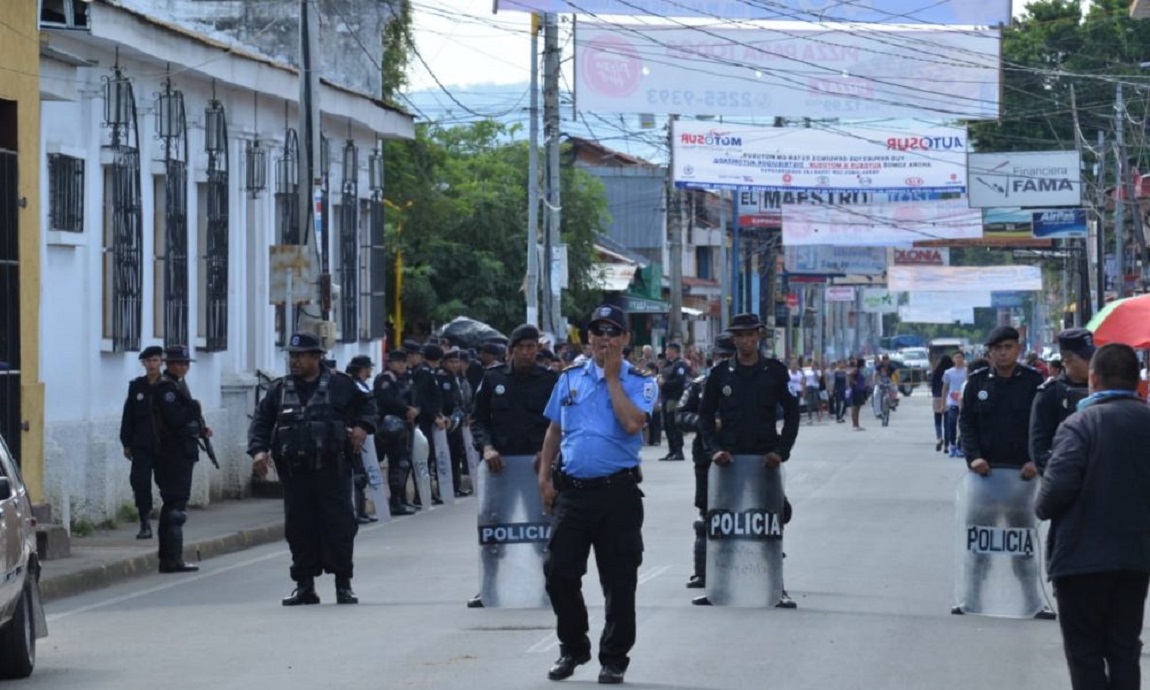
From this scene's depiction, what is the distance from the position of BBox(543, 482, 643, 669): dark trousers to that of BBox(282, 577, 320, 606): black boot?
408 centimetres

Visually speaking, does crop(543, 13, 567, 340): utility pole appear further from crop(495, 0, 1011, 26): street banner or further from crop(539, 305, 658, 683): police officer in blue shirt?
crop(539, 305, 658, 683): police officer in blue shirt

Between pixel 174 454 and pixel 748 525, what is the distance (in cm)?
625

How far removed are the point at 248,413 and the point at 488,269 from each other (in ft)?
67.0

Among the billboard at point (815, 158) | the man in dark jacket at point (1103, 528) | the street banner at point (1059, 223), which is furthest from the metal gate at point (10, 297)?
the street banner at point (1059, 223)

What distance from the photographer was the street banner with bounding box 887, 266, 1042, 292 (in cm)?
6838

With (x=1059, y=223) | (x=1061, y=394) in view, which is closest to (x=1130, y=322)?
(x=1061, y=394)

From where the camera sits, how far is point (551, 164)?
36.3 meters

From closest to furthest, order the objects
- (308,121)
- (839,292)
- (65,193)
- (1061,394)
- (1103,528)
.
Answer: (1103,528) → (1061,394) → (65,193) → (308,121) → (839,292)

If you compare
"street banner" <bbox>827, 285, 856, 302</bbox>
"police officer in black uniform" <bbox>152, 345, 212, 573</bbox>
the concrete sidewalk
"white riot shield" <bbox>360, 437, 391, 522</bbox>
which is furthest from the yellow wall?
"street banner" <bbox>827, 285, 856, 302</bbox>

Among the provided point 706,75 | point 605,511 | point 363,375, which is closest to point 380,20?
point 706,75

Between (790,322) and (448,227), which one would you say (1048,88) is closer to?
(448,227)

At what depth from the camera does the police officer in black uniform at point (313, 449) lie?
1412cm

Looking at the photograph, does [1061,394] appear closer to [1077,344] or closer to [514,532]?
[1077,344]

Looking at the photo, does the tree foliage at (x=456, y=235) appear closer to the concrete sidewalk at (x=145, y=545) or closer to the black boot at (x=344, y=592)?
the concrete sidewalk at (x=145, y=545)
